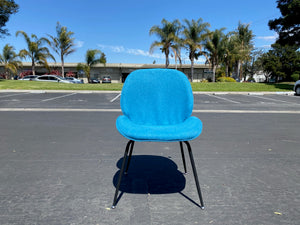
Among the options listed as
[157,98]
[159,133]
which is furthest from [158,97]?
[159,133]

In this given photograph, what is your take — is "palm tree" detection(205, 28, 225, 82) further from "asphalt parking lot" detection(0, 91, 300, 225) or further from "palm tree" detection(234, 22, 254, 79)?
"asphalt parking lot" detection(0, 91, 300, 225)

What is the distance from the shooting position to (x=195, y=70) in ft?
136

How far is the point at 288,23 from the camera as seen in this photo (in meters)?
18.7

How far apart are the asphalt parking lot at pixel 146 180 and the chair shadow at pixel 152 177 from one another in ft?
0.03

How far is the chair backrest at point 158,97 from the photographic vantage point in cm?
214

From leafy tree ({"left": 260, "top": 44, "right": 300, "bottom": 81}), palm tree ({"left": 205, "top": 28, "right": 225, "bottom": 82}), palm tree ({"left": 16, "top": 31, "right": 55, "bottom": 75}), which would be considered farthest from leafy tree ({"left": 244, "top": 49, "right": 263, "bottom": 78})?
palm tree ({"left": 16, "top": 31, "right": 55, "bottom": 75})

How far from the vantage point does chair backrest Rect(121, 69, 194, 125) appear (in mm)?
2143

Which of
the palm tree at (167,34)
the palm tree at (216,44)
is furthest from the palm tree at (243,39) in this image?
the palm tree at (167,34)

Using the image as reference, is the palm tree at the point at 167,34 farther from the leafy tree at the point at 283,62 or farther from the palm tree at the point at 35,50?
the leafy tree at the point at 283,62

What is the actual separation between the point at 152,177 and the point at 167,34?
25.3 m

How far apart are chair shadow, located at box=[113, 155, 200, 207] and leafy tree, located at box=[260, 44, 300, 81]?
161 ft

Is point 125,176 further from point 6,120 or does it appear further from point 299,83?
point 299,83

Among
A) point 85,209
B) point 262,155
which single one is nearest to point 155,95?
point 85,209

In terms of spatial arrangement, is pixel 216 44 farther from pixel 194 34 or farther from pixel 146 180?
pixel 146 180
